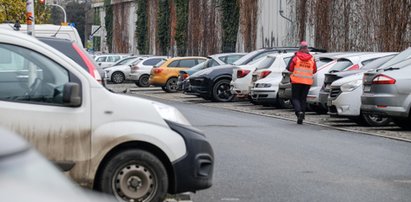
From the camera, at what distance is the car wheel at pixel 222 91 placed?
26.1 metres

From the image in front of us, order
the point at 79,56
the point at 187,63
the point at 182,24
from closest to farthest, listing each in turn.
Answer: the point at 79,56 → the point at 187,63 → the point at 182,24

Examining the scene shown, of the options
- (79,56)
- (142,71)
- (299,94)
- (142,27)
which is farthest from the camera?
(142,27)

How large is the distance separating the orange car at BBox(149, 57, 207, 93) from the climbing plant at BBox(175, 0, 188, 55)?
18.9m

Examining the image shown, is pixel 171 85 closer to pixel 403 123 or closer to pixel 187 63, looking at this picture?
pixel 187 63

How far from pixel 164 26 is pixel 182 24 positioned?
505 centimetres

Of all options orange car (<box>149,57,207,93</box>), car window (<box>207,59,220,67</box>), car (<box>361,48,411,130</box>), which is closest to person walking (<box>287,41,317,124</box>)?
car (<box>361,48,411,130</box>)

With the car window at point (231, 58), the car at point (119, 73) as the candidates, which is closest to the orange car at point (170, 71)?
the car window at point (231, 58)

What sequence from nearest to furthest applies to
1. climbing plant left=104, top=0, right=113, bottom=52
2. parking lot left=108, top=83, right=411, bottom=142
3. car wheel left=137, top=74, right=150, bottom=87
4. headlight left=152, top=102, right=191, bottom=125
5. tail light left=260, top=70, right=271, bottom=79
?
1. headlight left=152, top=102, right=191, bottom=125
2. parking lot left=108, top=83, right=411, bottom=142
3. tail light left=260, top=70, right=271, bottom=79
4. car wheel left=137, top=74, right=150, bottom=87
5. climbing plant left=104, top=0, right=113, bottom=52

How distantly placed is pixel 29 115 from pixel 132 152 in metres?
0.92

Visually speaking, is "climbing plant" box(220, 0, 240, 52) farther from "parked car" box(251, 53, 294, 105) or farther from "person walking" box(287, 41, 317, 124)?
"person walking" box(287, 41, 317, 124)

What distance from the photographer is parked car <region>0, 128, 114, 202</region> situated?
2.12 metres

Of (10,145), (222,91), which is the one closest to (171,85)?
(222,91)

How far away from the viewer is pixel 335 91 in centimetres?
1675

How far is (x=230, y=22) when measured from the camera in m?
44.4
